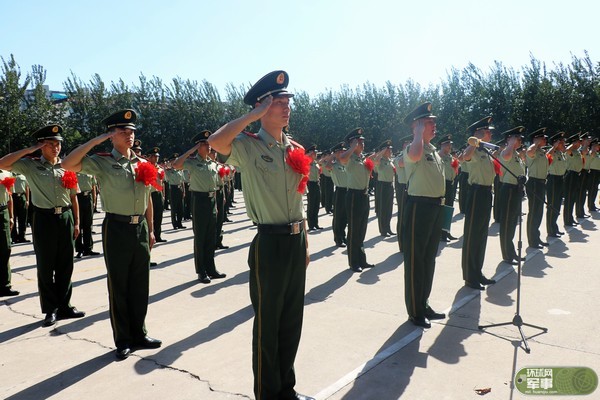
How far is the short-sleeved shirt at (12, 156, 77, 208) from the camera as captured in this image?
19.0ft

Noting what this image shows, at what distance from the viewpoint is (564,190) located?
12.0 meters

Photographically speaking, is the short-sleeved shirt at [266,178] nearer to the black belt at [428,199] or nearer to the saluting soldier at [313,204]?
the black belt at [428,199]

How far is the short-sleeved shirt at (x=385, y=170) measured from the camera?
11.9 metres

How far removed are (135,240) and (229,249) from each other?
5.74 m

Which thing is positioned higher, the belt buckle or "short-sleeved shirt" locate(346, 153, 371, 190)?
"short-sleeved shirt" locate(346, 153, 371, 190)

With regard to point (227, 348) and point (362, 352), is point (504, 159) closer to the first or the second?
point (362, 352)

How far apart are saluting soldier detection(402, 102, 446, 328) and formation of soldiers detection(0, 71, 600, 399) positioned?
0.01m

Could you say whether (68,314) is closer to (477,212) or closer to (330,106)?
(477,212)

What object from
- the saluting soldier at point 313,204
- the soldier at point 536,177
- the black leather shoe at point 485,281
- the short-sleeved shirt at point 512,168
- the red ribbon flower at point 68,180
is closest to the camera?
the red ribbon flower at point 68,180

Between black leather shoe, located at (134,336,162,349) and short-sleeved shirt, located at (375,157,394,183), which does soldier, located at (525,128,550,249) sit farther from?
black leather shoe, located at (134,336,162,349)

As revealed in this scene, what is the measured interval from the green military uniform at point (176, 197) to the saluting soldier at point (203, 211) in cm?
659

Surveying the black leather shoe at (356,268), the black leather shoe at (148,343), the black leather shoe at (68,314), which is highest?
the black leather shoe at (68,314)

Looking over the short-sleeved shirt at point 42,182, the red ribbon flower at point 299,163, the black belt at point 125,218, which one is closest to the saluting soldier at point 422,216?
the red ribbon flower at point 299,163

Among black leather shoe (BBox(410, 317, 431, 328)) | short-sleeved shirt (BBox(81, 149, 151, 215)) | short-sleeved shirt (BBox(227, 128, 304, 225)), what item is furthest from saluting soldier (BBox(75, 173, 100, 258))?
short-sleeved shirt (BBox(227, 128, 304, 225))
